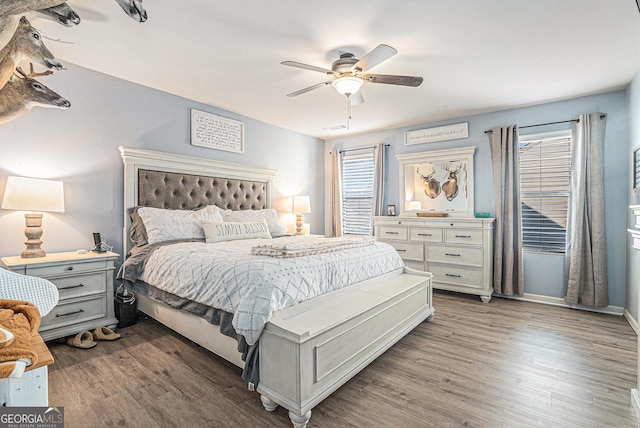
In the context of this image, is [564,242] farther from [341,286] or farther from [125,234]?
[125,234]

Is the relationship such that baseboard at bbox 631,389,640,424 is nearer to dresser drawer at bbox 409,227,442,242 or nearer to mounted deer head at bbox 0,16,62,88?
dresser drawer at bbox 409,227,442,242

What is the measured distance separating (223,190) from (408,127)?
3014 mm

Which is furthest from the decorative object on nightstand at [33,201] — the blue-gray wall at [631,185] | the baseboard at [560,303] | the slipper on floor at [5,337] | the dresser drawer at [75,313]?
the blue-gray wall at [631,185]

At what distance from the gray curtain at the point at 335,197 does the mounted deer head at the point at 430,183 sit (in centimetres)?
151

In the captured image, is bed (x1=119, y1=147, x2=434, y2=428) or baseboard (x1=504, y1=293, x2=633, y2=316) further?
baseboard (x1=504, y1=293, x2=633, y2=316)

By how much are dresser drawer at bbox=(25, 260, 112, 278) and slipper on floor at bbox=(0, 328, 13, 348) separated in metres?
1.99

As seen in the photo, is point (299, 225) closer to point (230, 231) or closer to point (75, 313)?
point (230, 231)

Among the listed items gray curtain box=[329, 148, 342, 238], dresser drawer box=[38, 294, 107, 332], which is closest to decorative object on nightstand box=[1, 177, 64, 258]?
dresser drawer box=[38, 294, 107, 332]

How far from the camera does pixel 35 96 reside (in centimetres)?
236

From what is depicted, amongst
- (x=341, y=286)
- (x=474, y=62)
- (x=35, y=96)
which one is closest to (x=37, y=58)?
(x=35, y=96)

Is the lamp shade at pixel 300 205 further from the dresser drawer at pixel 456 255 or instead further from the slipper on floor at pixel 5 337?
the slipper on floor at pixel 5 337

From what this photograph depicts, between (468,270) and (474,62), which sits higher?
(474,62)

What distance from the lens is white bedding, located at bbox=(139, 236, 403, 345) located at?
183cm

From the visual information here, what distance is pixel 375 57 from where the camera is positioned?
230 cm
